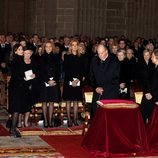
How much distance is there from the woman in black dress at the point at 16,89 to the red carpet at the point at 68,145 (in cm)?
73

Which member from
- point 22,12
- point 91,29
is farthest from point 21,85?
point 22,12

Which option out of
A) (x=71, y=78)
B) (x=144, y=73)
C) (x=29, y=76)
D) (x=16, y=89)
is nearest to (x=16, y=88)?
(x=16, y=89)

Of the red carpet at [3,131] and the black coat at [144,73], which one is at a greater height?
the black coat at [144,73]

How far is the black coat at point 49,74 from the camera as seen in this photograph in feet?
37.8

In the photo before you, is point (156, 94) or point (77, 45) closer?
point (156, 94)

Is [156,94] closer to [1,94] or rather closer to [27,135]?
[27,135]

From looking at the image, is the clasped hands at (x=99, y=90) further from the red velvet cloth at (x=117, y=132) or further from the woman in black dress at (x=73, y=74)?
the woman in black dress at (x=73, y=74)

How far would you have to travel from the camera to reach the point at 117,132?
9516 mm

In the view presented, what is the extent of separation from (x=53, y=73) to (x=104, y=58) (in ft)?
5.51

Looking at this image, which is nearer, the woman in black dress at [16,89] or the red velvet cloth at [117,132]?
the red velvet cloth at [117,132]

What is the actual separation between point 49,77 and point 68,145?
2.00 meters

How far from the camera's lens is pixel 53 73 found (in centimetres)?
1156

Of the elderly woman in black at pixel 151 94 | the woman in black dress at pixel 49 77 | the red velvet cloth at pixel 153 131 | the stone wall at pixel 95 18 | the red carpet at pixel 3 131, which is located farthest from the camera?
the stone wall at pixel 95 18

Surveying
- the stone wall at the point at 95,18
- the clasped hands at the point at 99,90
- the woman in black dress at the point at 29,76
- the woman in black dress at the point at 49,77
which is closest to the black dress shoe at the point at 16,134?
the woman in black dress at the point at 29,76
